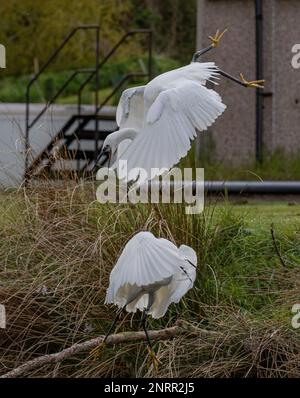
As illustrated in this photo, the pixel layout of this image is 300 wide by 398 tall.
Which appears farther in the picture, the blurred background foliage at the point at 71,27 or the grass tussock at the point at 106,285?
the blurred background foliage at the point at 71,27

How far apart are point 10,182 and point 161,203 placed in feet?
4.26

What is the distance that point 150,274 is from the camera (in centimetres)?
711

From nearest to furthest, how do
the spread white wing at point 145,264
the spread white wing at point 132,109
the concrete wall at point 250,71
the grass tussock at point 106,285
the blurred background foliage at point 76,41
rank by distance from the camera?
the spread white wing at point 145,264 < the spread white wing at point 132,109 < the grass tussock at point 106,285 < the concrete wall at point 250,71 < the blurred background foliage at point 76,41

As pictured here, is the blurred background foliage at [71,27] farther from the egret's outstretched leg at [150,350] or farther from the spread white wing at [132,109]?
the egret's outstretched leg at [150,350]

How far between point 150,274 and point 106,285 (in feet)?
4.19

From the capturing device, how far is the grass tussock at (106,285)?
26.2 ft

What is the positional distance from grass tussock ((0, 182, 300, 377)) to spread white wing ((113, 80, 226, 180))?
1.22 metres

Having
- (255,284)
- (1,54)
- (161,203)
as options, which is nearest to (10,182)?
(161,203)

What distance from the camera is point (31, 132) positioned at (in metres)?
16.3
